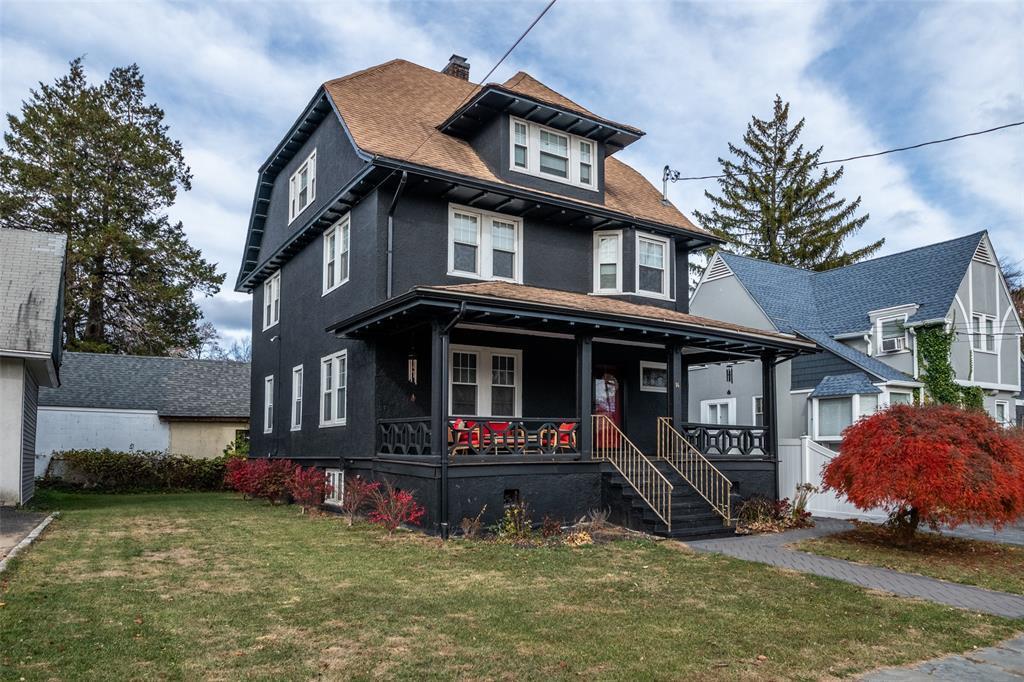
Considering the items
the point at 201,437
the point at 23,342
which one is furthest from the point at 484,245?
the point at 201,437

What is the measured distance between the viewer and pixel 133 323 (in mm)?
36719

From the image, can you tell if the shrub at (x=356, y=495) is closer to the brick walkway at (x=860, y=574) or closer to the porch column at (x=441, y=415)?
the porch column at (x=441, y=415)

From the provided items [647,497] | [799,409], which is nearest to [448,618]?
[647,497]

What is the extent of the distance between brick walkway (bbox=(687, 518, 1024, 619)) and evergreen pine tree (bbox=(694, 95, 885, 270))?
28192mm

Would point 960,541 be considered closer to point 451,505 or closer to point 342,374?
point 451,505

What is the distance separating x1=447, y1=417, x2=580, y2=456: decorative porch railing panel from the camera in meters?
13.1

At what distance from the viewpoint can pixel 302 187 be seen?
1969cm

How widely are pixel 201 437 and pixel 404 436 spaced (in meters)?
19.2

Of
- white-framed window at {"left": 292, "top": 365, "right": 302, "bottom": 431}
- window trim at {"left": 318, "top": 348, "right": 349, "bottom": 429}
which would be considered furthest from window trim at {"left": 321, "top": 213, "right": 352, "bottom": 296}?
white-framed window at {"left": 292, "top": 365, "right": 302, "bottom": 431}

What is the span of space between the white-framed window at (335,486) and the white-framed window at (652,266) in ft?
26.4

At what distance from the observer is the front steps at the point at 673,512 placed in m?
12.7

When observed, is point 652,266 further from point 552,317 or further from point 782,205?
point 782,205

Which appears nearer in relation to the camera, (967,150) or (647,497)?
(647,497)

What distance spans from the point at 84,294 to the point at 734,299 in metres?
29.0
